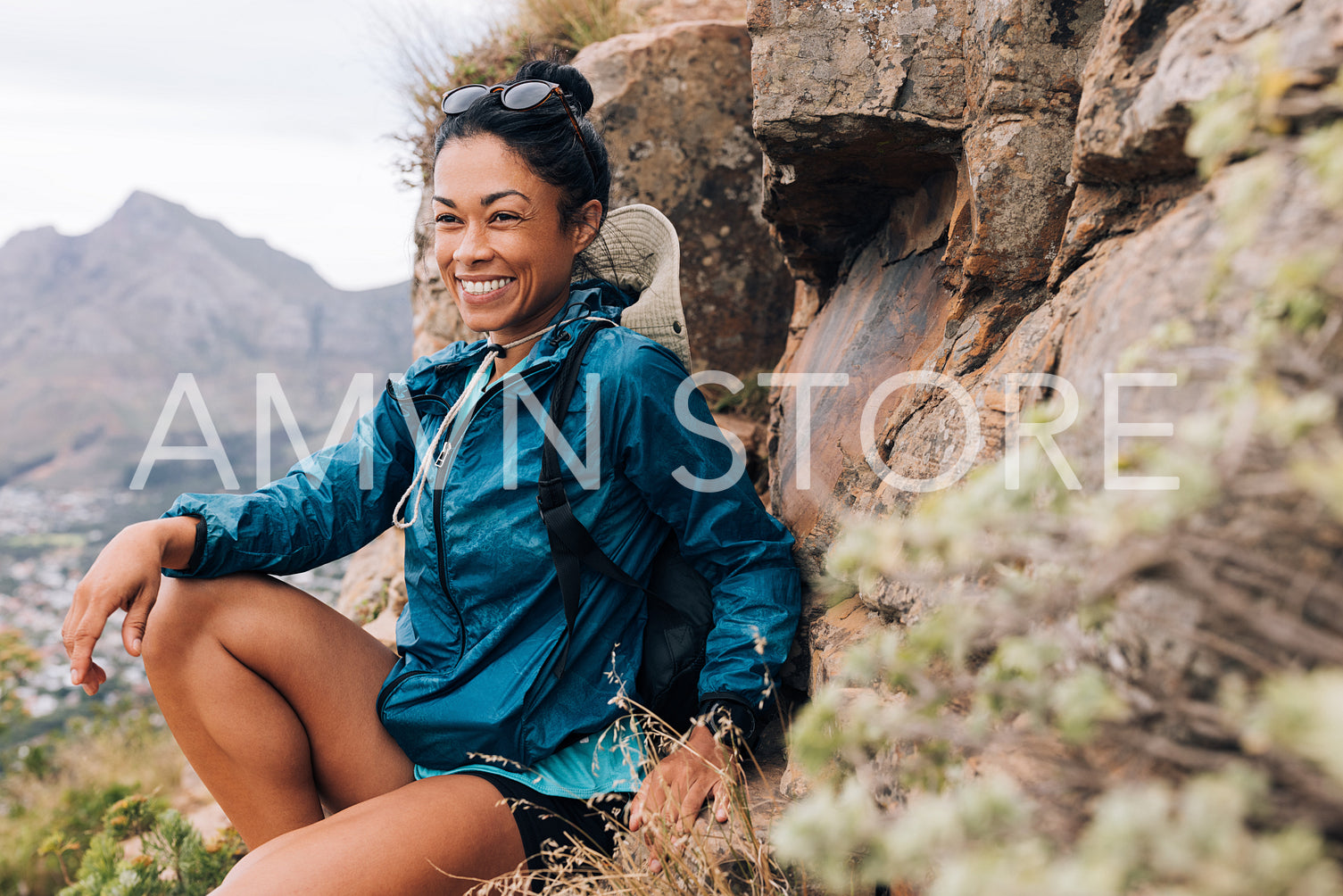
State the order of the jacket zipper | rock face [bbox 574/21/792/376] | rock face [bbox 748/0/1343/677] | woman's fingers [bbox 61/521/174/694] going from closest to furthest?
rock face [bbox 748/0/1343/677] → woman's fingers [bbox 61/521/174/694] → the jacket zipper → rock face [bbox 574/21/792/376]

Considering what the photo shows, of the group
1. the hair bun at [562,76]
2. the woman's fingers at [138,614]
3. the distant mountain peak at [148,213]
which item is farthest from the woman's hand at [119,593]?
the distant mountain peak at [148,213]

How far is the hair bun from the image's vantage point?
229 centimetres

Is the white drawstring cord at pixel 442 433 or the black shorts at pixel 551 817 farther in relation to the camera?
the white drawstring cord at pixel 442 433

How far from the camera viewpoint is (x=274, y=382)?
3.17 m

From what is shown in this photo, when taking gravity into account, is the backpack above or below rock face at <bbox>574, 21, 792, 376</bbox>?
below

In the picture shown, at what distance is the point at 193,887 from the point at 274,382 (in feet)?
6.62

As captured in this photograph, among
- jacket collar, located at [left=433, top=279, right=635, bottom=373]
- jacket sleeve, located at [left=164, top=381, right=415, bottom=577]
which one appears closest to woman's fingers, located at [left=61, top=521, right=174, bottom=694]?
jacket sleeve, located at [left=164, top=381, right=415, bottom=577]

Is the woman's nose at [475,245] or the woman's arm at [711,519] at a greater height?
the woman's nose at [475,245]

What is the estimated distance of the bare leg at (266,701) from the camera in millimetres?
2053

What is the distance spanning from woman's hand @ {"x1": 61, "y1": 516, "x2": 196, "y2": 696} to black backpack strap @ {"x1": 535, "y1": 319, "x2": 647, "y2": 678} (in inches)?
37.4

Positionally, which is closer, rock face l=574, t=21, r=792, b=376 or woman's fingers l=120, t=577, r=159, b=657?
woman's fingers l=120, t=577, r=159, b=657

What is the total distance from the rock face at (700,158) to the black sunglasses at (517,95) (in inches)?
77.9

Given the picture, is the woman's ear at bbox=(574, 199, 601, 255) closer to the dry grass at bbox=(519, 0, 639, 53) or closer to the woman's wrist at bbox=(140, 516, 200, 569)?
the woman's wrist at bbox=(140, 516, 200, 569)

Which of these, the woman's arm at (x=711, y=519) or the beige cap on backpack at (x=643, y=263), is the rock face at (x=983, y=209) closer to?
the woman's arm at (x=711, y=519)
